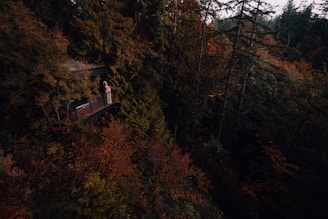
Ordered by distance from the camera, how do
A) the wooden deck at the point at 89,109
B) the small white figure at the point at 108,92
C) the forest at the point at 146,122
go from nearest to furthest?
the forest at the point at 146,122
the wooden deck at the point at 89,109
the small white figure at the point at 108,92

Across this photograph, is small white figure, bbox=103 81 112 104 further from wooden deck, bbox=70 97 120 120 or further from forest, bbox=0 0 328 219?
forest, bbox=0 0 328 219

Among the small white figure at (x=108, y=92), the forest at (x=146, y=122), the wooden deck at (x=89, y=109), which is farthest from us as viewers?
the small white figure at (x=108, y=92)

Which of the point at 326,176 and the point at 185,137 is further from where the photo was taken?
the point at 185,137


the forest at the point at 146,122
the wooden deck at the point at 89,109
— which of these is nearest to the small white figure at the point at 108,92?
the wooden deck at the point at 89,109

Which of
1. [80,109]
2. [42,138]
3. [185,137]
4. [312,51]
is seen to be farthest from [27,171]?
[312,51]

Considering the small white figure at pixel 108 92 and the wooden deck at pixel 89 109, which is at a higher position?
the small white figure at pixel 108 92

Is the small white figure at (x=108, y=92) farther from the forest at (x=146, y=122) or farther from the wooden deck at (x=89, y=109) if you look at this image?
the forest at (x=146, y=122)

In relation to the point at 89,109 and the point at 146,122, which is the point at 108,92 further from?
the point at 146,122

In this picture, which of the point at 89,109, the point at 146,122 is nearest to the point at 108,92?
the point at 89,109

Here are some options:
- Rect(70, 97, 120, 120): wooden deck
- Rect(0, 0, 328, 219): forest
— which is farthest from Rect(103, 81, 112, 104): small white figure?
Rect(0, 0, 328, 219): forest

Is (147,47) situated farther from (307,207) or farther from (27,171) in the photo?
(307,207)
